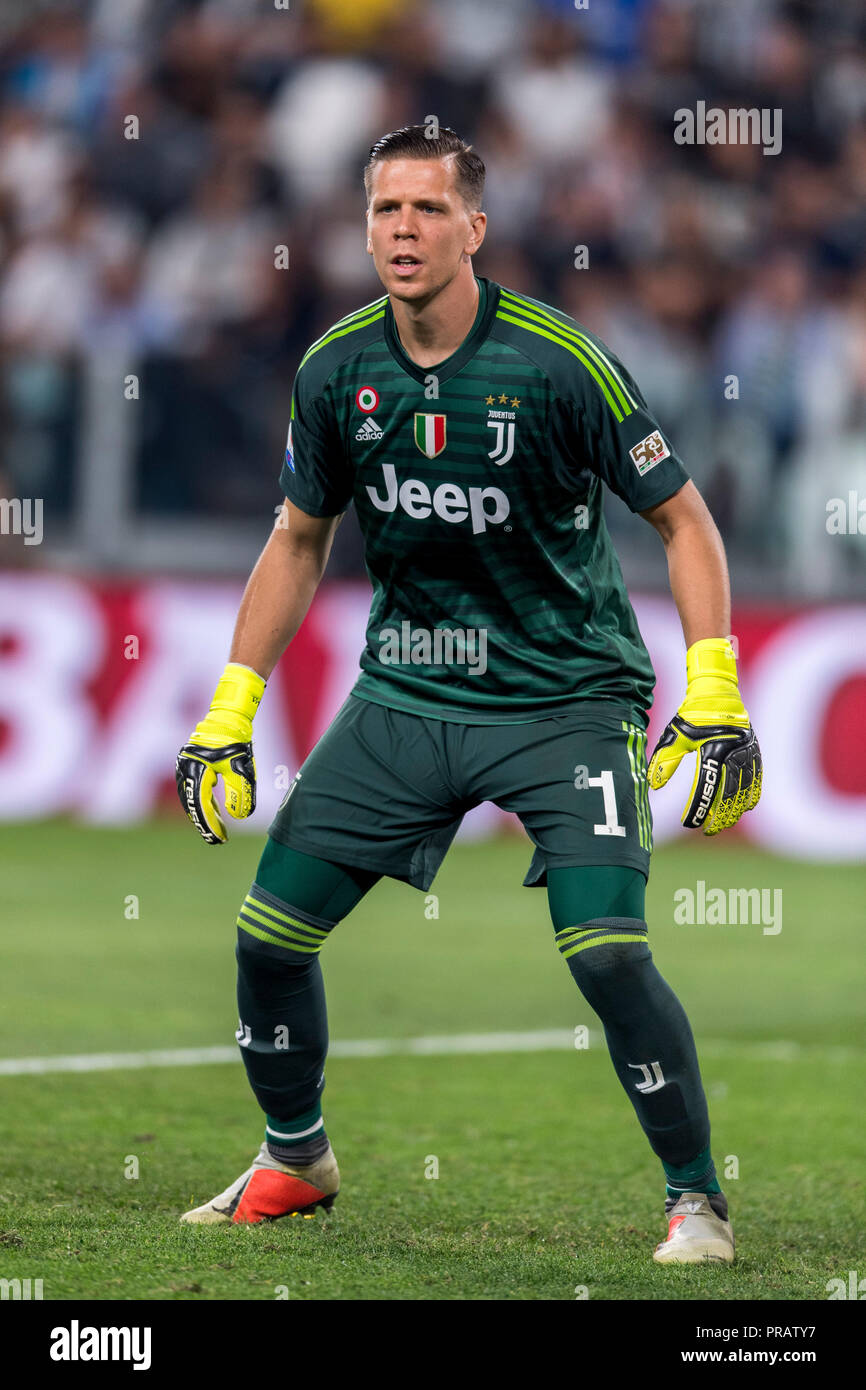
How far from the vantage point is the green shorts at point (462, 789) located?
175 inches

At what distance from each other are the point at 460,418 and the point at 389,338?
0.92 feet

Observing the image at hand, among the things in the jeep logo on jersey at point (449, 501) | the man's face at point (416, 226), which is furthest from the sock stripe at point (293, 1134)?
the man's face at point (416, 226)

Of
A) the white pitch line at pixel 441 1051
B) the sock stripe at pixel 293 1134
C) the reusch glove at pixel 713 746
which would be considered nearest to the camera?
the reusch glove at pixel 713 746

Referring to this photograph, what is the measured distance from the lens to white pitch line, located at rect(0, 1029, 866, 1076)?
6480 mm

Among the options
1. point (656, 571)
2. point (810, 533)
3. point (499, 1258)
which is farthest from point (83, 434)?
point (499, 1258)

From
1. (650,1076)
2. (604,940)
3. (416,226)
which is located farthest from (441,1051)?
(416,226)

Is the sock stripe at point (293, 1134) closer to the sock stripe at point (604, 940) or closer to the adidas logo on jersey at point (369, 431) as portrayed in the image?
the sock stripe at point (604, 940)

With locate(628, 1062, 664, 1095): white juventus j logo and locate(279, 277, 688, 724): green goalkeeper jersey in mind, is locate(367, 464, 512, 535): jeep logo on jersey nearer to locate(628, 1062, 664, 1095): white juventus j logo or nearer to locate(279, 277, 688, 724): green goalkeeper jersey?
locate(279, 277, 688, 724): green goalkeeper jersey

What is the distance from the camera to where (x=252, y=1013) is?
15.3 feet

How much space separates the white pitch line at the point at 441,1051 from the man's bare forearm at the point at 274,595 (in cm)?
212

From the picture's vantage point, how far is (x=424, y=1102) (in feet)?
20.4

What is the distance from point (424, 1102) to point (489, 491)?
2466mm

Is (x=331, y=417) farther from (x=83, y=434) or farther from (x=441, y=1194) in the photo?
(x=83, y=434)

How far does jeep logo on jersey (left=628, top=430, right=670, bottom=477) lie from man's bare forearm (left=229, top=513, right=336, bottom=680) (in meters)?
0.85
